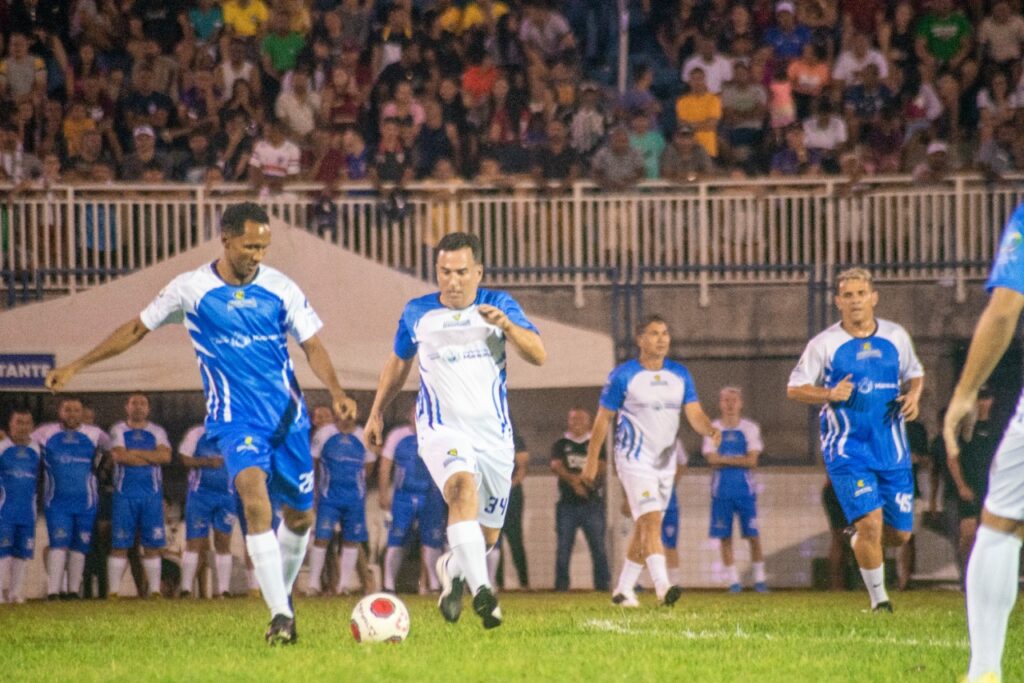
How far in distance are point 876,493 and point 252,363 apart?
4.94 metres

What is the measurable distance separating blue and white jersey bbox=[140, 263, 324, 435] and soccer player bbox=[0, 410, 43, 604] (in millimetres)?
8239

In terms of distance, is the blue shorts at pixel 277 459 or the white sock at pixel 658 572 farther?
the white sock at pixel 658 572

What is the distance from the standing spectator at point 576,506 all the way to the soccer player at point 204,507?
3536mm

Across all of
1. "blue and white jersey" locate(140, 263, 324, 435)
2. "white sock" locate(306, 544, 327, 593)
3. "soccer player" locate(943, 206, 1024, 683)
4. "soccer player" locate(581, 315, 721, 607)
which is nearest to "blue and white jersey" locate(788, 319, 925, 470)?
"soccer player" locate(581, 315, 721, 607)

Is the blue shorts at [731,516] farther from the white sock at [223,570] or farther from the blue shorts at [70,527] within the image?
the blue shorts at [70,527]

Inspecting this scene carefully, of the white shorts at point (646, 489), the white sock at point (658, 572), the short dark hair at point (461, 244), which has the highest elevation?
the short dark hair at point (461, 244)

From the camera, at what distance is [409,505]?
17.3 meters

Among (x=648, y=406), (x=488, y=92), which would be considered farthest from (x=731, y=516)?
(x=488, y=92)

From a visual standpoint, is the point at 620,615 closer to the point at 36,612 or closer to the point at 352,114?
the point at 36,612

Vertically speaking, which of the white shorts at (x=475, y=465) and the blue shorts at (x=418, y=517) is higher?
the white shorts at (x=475, y=465)

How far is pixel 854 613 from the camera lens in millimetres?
11406

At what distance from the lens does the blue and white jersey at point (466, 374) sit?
9.35m

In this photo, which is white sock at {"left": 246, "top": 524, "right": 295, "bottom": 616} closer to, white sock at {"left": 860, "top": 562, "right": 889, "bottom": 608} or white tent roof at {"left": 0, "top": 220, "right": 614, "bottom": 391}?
white sock at {"left": 860, "top": 562, "right": 889, "bottom": 608}

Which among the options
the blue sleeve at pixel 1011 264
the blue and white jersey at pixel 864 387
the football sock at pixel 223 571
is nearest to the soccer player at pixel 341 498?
the football sock at pixel 223 571
